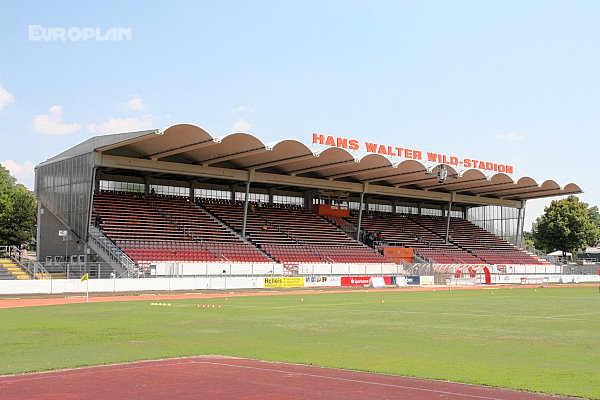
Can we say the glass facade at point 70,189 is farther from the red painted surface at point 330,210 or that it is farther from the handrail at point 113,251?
the red painted surface at point 330,210

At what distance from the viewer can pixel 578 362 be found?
49.2ft

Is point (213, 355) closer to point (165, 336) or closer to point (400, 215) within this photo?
point (165, 336)

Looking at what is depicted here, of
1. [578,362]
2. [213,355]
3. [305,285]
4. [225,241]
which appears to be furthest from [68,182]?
[578,362]

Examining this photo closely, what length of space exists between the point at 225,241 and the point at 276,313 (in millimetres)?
37815

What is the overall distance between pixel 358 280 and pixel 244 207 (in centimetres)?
1462

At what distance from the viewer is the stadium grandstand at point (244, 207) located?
2322 inches

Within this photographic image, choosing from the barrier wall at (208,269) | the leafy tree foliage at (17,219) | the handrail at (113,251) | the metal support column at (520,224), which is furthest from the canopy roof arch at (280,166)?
the leafy tree foliage at (17,219)

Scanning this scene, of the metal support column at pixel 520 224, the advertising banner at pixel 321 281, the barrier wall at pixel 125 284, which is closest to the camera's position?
the barrier wall at pixel 125 284

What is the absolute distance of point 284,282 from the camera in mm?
59125

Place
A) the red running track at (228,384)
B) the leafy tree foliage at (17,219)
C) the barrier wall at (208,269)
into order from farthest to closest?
1. the leafy tree foliage at (17,219)
2. the barrier wall at (208,269)
3. the red running track at (228,384)

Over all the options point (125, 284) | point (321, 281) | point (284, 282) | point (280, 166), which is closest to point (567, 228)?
point (280, 166)

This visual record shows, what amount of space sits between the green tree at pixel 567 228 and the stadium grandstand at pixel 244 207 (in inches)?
849

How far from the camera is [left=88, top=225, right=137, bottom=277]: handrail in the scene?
5353cm

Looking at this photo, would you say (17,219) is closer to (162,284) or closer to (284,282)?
(162,284)
